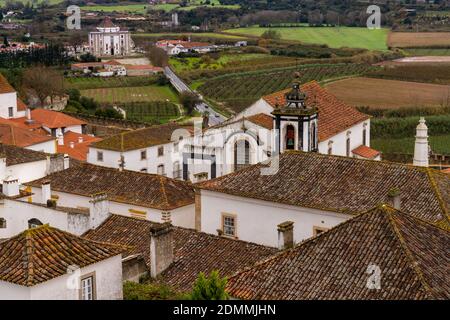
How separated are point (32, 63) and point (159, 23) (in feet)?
253

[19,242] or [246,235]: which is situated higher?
[19,242]

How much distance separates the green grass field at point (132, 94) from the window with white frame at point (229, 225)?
5867cm

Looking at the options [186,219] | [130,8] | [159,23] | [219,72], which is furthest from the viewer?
[130,8]

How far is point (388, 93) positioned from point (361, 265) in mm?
66287

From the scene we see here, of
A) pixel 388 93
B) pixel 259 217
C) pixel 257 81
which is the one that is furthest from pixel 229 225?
pixel 257 81

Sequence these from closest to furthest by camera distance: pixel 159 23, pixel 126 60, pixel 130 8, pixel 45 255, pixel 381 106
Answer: pixel 45 255, pixel 381 106, pixel 126 60, pixel 159 23, pixel 130 8

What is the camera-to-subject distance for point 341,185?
2369 cm

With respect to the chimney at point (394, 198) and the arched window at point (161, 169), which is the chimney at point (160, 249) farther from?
the arched window at point (161, 169)

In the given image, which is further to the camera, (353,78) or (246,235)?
(353,78)

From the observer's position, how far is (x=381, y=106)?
74375 millimetres

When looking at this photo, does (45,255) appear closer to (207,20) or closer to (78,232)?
(78,232)

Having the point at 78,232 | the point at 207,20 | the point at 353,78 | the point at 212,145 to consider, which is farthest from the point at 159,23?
the point at 78,232

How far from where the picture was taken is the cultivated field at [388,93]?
75.6 m

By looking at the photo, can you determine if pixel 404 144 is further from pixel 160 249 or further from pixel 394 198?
pixel 160 249
